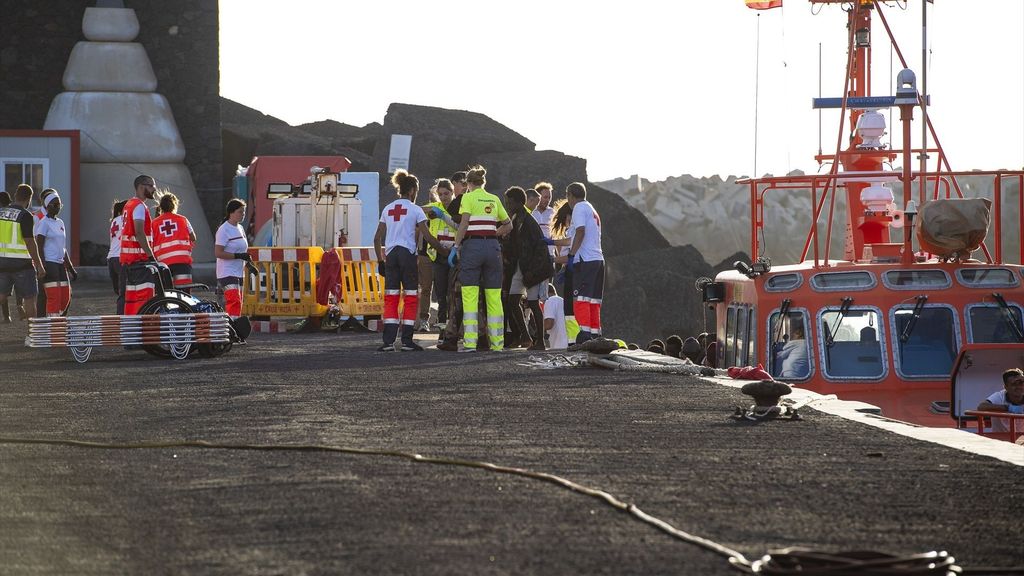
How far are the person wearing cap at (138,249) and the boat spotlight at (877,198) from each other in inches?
322

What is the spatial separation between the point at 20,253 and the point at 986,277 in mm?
12442

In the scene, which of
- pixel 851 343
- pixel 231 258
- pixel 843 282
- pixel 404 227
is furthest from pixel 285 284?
pixel 851 343

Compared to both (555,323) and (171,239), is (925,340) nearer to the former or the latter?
(555,323)

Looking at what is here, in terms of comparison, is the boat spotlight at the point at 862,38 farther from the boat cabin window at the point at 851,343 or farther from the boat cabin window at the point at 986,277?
the boat cabin window at the point at 851,343

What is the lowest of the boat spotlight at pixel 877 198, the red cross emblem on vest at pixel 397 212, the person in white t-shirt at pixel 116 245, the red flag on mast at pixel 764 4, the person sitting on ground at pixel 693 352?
the person sitting on ground at pixel 693 352

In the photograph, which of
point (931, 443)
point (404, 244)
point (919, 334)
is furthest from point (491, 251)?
point (931, 443)

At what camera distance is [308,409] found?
35.3ft

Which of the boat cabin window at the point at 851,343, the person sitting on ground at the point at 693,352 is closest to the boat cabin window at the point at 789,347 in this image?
the boat cabin window at the point at 851,343

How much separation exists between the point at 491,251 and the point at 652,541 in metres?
11.0

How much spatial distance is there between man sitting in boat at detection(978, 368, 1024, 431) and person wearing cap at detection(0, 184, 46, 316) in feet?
38.0

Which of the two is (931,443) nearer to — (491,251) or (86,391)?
(86,391)

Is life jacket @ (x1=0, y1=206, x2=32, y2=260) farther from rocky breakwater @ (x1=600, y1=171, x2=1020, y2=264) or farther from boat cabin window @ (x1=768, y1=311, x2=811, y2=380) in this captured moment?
rocky breakwater @ (x1=600, y1=171, x2=1020, y2=264)

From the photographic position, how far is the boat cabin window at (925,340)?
49.4 ft

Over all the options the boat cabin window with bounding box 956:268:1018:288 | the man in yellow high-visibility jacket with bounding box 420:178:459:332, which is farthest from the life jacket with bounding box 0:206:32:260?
the boat cabin window with bounding box 956:268:1018:288
